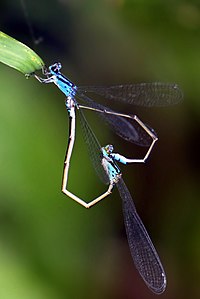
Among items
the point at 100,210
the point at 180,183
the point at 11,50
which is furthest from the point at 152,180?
the point at 11,50

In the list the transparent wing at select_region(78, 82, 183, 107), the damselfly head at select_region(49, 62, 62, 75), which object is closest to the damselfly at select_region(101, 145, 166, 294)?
the transparent wing at select_region(78, 82, 183, 107)

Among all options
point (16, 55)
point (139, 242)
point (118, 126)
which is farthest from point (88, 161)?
point (16, 55)

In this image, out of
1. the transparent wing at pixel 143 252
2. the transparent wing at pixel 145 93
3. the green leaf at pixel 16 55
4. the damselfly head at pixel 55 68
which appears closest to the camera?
the green leaf at pixel 16 55

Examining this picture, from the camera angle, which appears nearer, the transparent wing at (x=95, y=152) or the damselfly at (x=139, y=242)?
the damselfly at (x=139, y=242)

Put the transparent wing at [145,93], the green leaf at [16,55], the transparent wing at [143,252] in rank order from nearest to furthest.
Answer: the green leaf at [16,55] < the transparent wing at [143,252] < the transparent wing at [145,93]

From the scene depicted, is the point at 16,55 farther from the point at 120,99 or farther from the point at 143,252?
the point at 143,252

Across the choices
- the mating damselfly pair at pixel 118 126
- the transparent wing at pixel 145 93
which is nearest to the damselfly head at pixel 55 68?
the mating damselfly pair at pixel 118 126

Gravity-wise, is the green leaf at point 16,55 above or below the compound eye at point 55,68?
below

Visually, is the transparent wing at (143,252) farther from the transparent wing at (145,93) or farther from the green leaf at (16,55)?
the green leaf at (16,55)

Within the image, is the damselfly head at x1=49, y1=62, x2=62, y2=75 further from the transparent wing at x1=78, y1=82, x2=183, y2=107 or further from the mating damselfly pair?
the transparent wing at x1=78, y1=82, x2=183, y2=107
